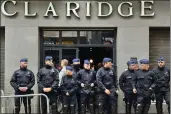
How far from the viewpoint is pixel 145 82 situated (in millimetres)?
11734

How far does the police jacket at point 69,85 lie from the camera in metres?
11.8

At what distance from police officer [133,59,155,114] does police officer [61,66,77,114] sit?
1.77 meters

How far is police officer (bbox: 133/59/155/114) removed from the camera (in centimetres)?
1170

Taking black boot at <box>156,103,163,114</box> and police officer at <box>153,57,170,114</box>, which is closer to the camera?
police officer at <box>153,57,170,114</box>

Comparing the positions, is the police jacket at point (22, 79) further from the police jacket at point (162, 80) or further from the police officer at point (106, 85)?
the police jacket at point (162, 80)

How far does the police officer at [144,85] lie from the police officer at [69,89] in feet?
5.80

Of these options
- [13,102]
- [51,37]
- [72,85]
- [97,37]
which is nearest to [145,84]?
[72,85]

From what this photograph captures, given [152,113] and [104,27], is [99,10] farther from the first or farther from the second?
[152,113]

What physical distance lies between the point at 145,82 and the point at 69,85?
216 cm

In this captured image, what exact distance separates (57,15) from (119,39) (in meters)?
2.27

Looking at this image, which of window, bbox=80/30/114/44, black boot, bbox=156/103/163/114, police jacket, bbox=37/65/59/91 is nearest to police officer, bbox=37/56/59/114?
police jacket, bbox=37/65/59/91

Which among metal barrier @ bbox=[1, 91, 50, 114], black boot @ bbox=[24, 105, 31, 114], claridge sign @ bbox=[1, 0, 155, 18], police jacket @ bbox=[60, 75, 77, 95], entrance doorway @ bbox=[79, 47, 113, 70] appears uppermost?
claridge sign @ bbox=[1, 0, 155, 18]

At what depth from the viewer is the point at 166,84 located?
39.4 feet

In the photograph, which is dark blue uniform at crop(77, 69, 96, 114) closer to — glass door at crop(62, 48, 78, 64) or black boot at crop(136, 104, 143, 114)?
black boot at crop(136, 104, 143, 114)
